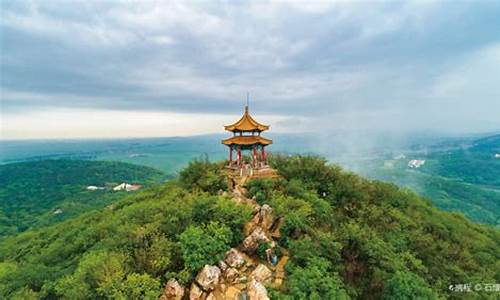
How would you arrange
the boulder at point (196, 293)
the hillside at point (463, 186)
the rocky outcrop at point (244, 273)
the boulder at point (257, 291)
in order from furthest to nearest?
the hillside at point (463, 186) < the rocky outcrop at point (244, 273) < the boulder at point (196, 293) < the boulder at point (257, 291)

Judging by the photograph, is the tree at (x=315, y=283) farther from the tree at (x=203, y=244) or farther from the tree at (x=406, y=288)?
the tree at (x=203, y=244)

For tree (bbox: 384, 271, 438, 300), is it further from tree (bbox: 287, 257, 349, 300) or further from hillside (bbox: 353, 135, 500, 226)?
hillside (bbox: 353, 135, 500, 226)

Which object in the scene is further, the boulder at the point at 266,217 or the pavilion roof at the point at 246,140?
the pavilion roof at the point at 246,140

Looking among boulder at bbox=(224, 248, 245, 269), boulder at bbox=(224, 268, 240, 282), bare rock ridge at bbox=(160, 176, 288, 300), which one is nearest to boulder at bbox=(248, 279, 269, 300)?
bare rock ridge at bbox=(160, 176, 288, 300)

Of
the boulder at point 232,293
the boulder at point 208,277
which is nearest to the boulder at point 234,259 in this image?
the boulder at point 208,277

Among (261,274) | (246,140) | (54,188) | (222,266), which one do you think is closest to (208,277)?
(222,266)

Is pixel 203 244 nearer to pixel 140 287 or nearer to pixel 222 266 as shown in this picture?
pixel 222 266
